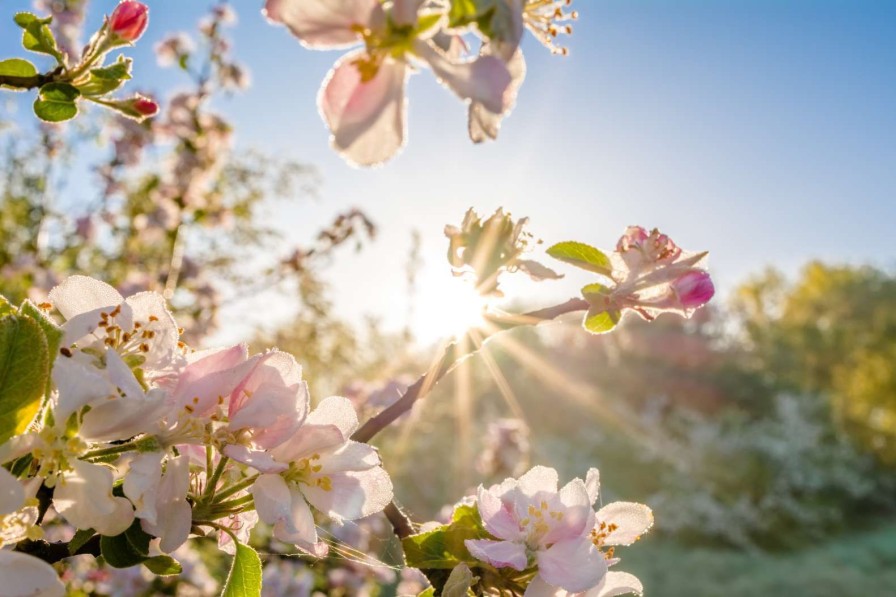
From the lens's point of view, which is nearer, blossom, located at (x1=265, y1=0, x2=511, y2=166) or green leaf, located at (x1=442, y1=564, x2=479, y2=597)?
blossom, located at (x1=265, y1=0, x2=511, y2=166)

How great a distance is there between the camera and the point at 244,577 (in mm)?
654

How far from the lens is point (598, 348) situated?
1434 cm

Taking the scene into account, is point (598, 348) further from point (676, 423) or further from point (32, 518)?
point (32, 518)

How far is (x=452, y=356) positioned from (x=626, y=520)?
0.98 ft

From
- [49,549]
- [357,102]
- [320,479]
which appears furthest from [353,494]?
[357,102]

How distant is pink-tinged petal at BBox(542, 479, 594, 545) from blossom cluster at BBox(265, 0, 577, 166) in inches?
15.4

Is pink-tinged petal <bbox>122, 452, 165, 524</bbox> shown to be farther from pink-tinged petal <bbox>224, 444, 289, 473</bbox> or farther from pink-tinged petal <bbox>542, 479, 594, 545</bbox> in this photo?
pink-tinged petal <bbox>542, 479, 594, 545</bbox>

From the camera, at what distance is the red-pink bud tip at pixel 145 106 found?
3.19 ft

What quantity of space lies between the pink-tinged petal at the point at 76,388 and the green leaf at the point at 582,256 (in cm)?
41

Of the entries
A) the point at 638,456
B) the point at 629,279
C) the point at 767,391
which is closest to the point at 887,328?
the point at 767,391

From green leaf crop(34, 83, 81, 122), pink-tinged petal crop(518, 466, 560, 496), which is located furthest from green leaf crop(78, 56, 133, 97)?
pink-tinged petal crop(518, 466, 560, 496)

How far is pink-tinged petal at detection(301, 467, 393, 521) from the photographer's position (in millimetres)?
671

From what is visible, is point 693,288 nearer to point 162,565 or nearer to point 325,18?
point 325,18

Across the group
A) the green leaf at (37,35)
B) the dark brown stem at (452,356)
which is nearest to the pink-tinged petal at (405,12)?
the dark brown stem at (452,356)
